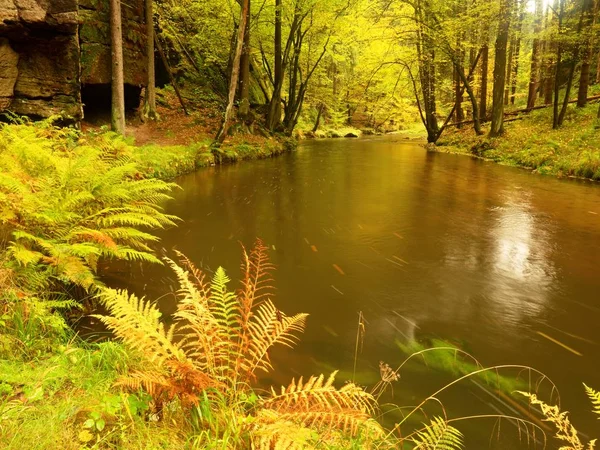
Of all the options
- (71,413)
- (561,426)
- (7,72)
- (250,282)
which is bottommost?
(561,426)

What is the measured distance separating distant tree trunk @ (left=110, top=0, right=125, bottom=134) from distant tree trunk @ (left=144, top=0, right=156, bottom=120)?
4426 millimetres

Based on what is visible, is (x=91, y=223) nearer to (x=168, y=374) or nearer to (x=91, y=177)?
(x=91, y=177)

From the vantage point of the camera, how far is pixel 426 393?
2729 mm

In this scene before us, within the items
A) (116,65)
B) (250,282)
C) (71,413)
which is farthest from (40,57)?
(71,413)

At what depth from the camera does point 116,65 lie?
11.7 metres

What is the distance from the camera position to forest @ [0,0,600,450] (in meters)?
1.92

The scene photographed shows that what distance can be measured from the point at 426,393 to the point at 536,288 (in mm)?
2620

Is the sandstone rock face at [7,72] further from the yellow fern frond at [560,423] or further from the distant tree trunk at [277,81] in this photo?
the distant tree trunk at [277,81]

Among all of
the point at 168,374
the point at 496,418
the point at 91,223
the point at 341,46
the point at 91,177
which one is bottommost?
the point at 496,418

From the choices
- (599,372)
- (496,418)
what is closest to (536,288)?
(599,372)

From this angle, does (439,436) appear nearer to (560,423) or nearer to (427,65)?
(560,423)

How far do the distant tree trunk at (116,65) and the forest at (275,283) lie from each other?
0.07 m

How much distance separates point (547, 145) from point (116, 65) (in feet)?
51.0

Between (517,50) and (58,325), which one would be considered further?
(517,50)
